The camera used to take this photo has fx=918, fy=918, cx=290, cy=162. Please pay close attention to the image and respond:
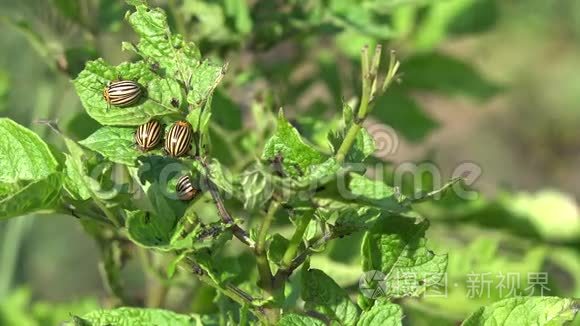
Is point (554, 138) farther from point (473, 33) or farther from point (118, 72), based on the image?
point (118, 72)

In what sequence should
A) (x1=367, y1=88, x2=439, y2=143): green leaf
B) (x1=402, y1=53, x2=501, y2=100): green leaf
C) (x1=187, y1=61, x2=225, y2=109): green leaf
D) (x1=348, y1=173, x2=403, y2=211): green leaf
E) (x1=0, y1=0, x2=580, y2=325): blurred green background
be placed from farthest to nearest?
1. (x1=402, y1=53, x2=501, y2=100): green leaf
2. (x1=367, y1=88, x2=439, y2=143): green leaf
3. (x1=0, y1=0, x2=580, y2=325): blurred green background
4. (x1=187, y1=61, x2=225, y2=109): green leaf
5. (x1=348, y1=173, x2=403, y2=211): green leaf

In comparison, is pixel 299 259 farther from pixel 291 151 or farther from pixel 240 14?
pixel 240 14

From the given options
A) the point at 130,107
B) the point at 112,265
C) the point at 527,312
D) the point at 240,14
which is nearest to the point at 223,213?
the point at 130,107

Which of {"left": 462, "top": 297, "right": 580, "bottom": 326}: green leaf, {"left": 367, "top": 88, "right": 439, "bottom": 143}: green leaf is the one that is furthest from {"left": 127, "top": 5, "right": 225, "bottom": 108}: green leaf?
{"left": 367, "top": 88, "right": 439, "bottom": 143}: green leaf

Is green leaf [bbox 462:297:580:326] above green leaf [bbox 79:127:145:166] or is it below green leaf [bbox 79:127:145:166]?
above

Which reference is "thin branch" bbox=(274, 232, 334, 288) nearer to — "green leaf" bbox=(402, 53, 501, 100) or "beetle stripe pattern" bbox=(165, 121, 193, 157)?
"beetle stripe pattern" bbox=(165, 121, 193, 157)

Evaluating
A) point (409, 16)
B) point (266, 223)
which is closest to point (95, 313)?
point (266, 223)

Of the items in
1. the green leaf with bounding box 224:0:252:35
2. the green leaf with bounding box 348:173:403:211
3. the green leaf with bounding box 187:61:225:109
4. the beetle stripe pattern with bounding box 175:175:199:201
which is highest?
the green leaf with bounding box 224:0:252:35
